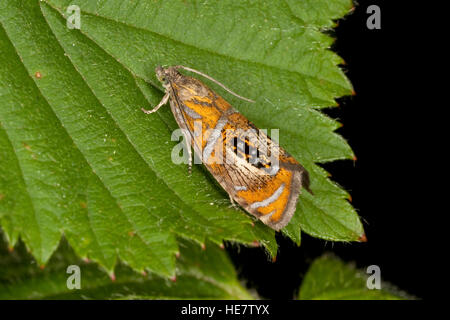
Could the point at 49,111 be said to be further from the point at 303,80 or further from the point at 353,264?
the point at 353,264

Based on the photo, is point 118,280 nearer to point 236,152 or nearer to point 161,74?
point 236,152

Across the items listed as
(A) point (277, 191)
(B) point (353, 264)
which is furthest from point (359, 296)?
(A) point (277, 191)

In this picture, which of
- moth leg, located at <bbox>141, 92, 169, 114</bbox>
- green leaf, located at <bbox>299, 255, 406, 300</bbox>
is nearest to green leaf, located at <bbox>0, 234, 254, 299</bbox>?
green leaf, located at <bbox>299, 255, 406, 300</bbox>

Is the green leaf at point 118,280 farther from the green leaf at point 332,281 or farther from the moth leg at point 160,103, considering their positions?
the moth leg at point 160,103

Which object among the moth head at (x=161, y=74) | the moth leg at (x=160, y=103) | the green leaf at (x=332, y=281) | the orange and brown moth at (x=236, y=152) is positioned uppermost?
the moth head at (x=161, y=74)

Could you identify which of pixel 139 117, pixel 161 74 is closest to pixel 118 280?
pixel 139 117

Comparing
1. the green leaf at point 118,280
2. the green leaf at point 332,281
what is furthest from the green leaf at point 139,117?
the green leaf at point 332,281
